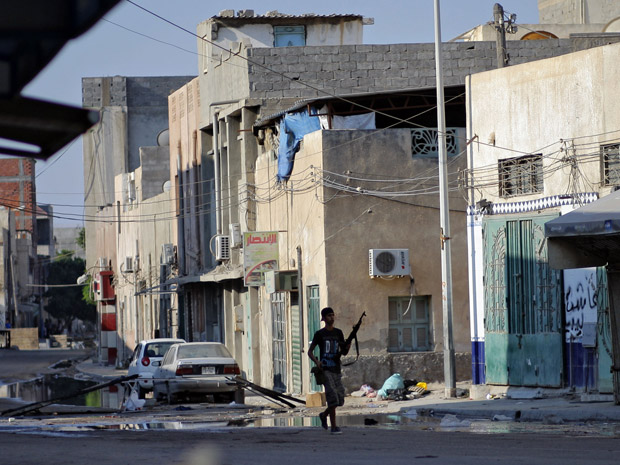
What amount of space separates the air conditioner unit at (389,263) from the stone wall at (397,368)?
1788 mm

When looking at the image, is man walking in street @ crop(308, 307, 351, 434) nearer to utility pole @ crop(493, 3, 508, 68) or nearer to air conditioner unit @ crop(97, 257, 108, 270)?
utility pole @ crop(493, 3, 508, 68)

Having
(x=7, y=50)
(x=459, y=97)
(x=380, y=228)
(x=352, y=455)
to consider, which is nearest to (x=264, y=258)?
(x=380, y=228)

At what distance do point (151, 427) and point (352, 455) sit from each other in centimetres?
682

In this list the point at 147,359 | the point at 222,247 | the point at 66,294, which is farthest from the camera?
the point at 66,294

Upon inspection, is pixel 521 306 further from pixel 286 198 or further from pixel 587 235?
pixel 286 198

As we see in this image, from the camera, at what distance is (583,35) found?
34.6 m

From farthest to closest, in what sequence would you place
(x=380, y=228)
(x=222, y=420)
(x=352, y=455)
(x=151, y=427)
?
(x=380, y=228)
(x=222, y=420)
(x=151, y=427)
(x=352, y=455)

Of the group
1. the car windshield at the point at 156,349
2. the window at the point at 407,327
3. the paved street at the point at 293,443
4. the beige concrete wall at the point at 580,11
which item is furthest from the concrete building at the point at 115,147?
the paved street at the point at 293,443

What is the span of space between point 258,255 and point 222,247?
460cm

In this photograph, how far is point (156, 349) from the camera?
27281mm

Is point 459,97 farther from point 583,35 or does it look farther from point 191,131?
point 191,131

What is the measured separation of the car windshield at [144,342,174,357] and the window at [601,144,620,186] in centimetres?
1269

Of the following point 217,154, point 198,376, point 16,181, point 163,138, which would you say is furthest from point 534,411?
point 16,181

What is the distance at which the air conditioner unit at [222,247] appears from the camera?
1310 inches
